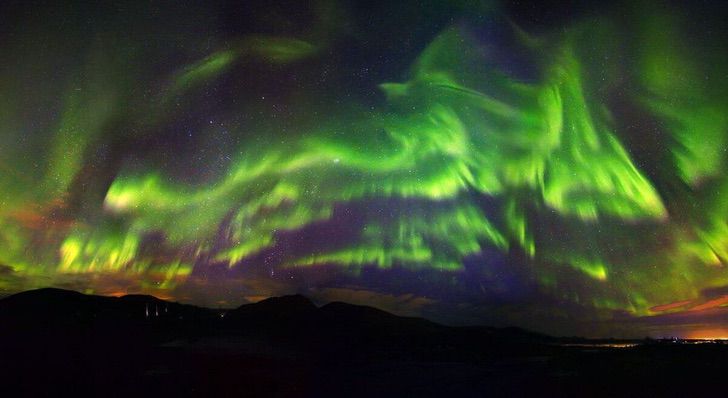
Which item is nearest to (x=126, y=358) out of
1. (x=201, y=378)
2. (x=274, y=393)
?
(x=201, y=378)

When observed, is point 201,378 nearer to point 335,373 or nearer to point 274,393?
point 274,393

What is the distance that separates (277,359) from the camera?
157ft

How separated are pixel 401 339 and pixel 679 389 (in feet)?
152

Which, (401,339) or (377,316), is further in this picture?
(377,316)

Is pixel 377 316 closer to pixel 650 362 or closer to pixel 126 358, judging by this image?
pixel 650 362

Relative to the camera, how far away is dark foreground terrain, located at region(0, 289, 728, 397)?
29.3 meters

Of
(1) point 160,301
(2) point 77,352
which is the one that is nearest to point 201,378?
(2) point 77,352

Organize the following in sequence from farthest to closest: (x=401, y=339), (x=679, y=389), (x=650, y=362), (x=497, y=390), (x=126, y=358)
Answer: (x=401, y=339) → (x=650, y=362) → (x=126, y=358) → (x=679, y=389) → (x=497, y=390)

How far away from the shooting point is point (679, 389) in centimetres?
3197

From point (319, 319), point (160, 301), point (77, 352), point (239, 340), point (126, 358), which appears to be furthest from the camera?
point (319, 319)

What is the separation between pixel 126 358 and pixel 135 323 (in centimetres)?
2909

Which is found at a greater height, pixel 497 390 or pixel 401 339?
pixel 401 339

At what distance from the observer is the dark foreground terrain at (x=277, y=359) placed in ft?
96.3

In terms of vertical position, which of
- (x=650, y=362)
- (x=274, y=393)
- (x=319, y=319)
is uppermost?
(x=319, y=319)
